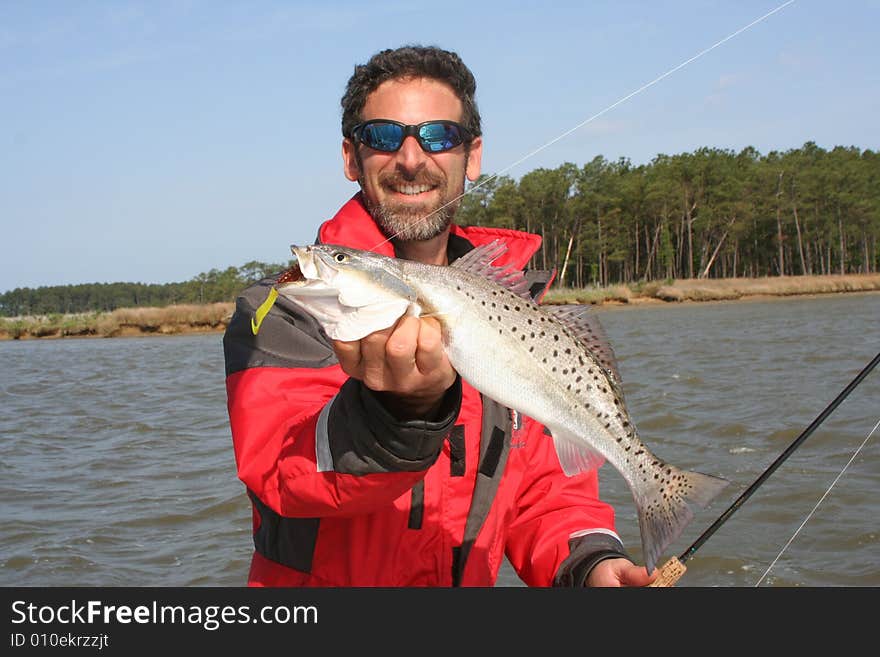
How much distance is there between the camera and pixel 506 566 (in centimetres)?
708

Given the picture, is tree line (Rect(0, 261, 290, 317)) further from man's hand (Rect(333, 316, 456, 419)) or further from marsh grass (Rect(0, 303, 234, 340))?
man's hand (Rect(333, 316, 456, 419))

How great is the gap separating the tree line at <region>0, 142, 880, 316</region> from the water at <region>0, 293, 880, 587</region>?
53801 millimetres

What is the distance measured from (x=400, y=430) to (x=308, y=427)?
1.63 ft

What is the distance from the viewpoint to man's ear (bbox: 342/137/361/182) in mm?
4289

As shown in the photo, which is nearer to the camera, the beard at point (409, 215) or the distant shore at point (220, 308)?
the beard at point (409, 215)

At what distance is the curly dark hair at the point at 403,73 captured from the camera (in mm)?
4145

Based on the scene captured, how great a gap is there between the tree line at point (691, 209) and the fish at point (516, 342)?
68.7m

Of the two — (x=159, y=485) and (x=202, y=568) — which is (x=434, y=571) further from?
(x=159, y=485)

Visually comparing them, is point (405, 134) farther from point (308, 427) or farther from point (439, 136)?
point (308, 427)

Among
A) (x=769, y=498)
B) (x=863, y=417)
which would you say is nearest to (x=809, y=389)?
(x=863, y=417)

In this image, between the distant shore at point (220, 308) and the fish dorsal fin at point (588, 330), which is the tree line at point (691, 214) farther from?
the fish dorsal fin at point (588, 330)

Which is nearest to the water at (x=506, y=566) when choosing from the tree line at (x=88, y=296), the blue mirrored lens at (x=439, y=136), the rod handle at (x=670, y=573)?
the rod handle at (x=670, y=573)

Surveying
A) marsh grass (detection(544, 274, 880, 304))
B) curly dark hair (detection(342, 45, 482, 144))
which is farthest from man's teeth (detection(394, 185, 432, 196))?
marsh grass (detection(544, 274, 880, 304))
